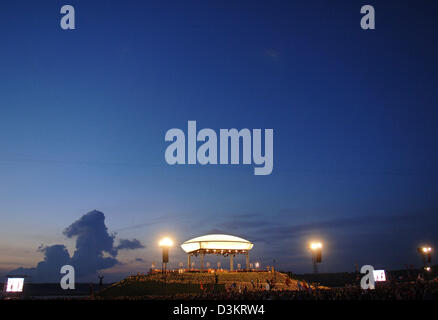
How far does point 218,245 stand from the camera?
5491 cm

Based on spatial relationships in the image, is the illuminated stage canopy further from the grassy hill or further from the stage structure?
the grassy hill

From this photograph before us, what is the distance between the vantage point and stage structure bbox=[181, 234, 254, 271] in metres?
54.7

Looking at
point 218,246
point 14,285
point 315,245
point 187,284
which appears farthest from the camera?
point 218,246

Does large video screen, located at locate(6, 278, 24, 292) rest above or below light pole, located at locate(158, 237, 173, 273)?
below

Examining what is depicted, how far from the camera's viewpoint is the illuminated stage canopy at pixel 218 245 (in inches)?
2153

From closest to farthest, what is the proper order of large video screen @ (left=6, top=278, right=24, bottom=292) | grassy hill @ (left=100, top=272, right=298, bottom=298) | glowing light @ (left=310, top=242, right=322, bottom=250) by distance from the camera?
1. large video screen @ (left=6, top=278, right=24, bottom=292)
2. grassy hill @ (left=100, top=272, right=298, bottom=298)
3. glowing light @ (left=310, top=242, right=322, bottom=250)

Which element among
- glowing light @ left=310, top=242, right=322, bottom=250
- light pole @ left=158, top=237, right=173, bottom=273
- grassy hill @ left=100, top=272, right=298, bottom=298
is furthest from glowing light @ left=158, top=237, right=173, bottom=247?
glowing light @ left=310, top=242, right=322, bottom=250

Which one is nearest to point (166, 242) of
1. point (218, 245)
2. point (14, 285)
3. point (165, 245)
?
point (165, 245)

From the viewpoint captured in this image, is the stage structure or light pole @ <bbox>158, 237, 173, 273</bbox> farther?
the stage structure

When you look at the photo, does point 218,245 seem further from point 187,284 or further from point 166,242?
point 187,284

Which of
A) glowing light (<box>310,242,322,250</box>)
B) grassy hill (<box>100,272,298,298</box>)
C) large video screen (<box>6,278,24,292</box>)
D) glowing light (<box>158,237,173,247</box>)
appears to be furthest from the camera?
glowing light (<box>158,237,173,247</box>)

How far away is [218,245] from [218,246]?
0.51ft
